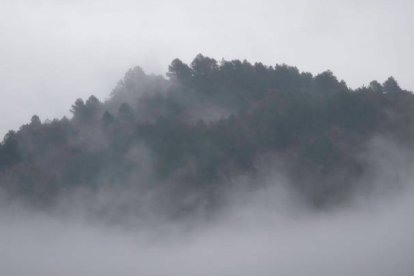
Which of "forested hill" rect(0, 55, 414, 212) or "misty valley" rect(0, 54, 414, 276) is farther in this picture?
"forested hill" rect(0, 55, 414, 212)

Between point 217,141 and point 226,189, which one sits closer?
point 226,189

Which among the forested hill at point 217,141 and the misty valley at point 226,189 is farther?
the forested hill at point 217,141

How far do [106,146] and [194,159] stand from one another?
9.63 m

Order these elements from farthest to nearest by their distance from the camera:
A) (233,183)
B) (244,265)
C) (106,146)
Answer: (106,146) → (233,183) → (244,265)

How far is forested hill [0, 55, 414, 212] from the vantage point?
200ft

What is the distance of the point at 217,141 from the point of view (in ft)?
211

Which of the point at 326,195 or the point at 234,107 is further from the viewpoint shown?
the point at 234,107

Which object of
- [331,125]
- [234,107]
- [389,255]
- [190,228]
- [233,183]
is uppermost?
[234,107]

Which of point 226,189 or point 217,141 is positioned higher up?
point 217,141

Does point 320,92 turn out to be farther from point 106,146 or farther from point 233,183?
point 106,146

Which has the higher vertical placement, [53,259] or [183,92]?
[183,92]

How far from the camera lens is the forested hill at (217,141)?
200 ft

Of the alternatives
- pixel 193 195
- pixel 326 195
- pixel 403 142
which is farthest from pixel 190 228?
pixel 403 142

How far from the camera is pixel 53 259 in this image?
58.6 m
